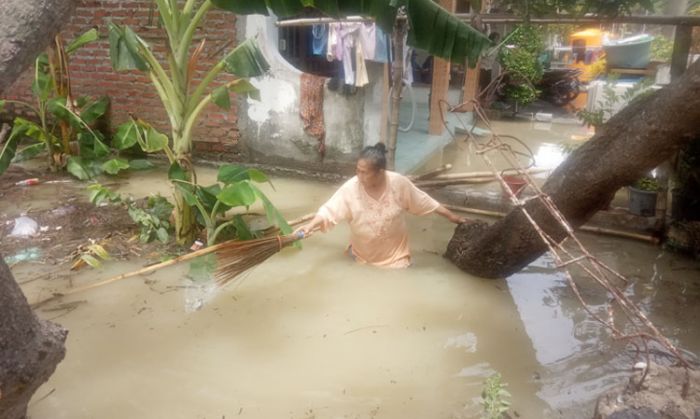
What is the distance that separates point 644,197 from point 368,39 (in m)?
3.44

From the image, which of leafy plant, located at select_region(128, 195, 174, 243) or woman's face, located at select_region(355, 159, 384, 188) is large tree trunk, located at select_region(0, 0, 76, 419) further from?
leafy plant, located at select_region(128, 195, 174, 243)

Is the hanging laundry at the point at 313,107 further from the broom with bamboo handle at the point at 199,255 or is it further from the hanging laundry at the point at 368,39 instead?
the broom with bamboo handle at the point at 199,255

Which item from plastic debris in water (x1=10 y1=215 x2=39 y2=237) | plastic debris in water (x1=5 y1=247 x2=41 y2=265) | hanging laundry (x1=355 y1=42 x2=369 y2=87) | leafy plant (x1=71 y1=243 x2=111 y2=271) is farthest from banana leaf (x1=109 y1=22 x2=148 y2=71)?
hanging laundry (x1=355 y1=42 x2=369 y2=87)

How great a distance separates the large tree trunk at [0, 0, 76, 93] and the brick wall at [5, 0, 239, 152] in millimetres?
4713

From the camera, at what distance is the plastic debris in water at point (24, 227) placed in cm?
465

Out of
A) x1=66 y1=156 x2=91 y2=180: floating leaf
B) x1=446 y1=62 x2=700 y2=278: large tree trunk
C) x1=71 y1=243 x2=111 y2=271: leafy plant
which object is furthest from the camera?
x1=66 y1=156 x2=91 y2=180: floating leaf

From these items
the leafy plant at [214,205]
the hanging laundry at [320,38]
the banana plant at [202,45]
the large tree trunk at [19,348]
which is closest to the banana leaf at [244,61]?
the banana plant at [202,45]

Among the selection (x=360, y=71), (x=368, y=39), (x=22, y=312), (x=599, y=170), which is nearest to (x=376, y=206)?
(x=599, y=170)

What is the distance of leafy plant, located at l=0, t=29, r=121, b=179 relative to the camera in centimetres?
580

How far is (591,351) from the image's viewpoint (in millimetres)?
3348

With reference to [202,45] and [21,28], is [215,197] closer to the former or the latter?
[202,45]

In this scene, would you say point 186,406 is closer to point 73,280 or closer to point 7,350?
point 7,350

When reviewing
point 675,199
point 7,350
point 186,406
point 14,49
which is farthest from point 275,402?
point 675,199

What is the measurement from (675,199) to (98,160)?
20.0ft
